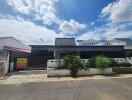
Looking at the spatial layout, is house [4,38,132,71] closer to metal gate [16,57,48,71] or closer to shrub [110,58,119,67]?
metal gate [16,57,48,71]

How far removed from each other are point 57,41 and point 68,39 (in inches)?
97.3

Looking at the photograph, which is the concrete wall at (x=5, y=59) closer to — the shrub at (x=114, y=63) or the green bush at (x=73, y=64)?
the green bush at (x=73, y=64)

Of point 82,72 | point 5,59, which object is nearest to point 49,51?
point 5,59

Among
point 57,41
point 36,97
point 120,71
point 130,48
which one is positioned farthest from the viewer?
point 57,41

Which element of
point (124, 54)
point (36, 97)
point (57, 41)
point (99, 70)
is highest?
point (57, 41)

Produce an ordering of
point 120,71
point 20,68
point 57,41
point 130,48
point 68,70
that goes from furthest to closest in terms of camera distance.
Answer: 1. point 57,41
2. point 130,48
3. point 20,68
4. point 120,71
5. point 68,70

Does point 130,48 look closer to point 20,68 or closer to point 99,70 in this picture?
point 99,70

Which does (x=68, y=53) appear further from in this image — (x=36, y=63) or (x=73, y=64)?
(x=73, y=64)

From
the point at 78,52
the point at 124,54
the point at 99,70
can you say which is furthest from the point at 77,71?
the point at 124,54

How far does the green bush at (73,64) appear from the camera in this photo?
12320 millimetres

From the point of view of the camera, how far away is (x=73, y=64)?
498 inches

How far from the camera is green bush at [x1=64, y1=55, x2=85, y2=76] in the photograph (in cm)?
1232

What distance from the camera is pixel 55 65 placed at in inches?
555

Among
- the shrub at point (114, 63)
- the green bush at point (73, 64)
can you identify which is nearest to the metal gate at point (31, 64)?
the green bush at point (73, 64)
